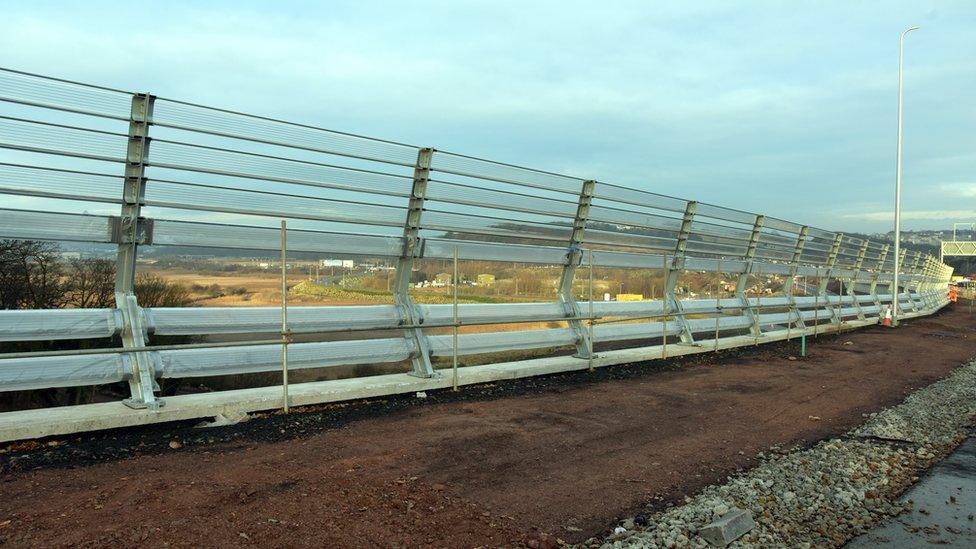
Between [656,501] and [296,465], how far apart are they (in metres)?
2.69

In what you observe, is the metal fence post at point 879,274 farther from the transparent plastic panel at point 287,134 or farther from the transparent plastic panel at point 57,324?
the transparent plastic panel at point 57,324

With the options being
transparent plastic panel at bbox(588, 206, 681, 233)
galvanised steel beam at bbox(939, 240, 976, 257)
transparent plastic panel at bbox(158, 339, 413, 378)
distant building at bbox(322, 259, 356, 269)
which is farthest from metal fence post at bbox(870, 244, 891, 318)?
galvanised steel beam at bbox(939, 240, 976, 257)

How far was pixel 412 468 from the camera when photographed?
4.93 meters

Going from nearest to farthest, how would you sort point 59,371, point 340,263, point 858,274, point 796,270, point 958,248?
1. point 59,371
2. point 340,263
3. point 796,270
4. point 858,274
5. point 958,248

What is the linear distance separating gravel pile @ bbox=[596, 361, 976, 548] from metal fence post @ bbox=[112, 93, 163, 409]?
434cm

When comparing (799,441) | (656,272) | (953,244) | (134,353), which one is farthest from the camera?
(953,244)

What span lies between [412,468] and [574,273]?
18.8 feet

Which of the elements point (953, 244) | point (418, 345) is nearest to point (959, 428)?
point (418, 345)

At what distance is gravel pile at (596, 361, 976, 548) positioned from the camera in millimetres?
4082

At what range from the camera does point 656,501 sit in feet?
15.0

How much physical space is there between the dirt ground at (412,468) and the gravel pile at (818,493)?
9.2 inches

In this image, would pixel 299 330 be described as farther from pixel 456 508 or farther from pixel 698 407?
pixel 698 407

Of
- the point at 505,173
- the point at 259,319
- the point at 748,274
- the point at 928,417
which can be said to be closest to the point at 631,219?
the point at 505,173

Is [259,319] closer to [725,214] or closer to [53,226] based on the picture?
[53,226]
